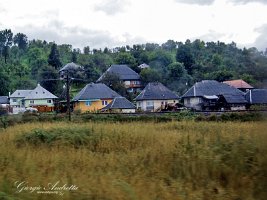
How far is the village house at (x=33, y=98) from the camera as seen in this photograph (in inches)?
2242

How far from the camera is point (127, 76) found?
5344 cm

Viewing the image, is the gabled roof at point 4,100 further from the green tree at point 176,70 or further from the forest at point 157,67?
the green tree at point 176,70

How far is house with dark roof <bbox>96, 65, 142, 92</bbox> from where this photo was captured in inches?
2076

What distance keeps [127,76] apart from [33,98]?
16.1 meters

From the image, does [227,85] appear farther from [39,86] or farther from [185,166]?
[185,166]

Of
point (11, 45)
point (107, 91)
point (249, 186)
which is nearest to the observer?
point (249, 186)

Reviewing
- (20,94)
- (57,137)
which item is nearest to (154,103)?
(20,94)

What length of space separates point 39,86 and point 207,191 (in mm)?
54712

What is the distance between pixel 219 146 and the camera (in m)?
7.04

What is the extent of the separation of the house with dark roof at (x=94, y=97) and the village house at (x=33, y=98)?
10199mm

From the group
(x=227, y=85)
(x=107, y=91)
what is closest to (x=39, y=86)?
(x=107, y=91)

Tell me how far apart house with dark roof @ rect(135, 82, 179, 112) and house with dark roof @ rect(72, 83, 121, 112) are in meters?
3.60

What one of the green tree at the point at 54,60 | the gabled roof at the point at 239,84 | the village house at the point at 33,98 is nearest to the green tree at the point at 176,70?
the gabled roof at the point at 239,84

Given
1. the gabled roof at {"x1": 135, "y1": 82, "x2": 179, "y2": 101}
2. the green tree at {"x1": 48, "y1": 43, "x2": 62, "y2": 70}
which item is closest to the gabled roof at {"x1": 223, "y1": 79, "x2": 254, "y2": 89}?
the gabled roof at {"x1": 135, "y1": 82, "x2": 179, "y2": 101}
